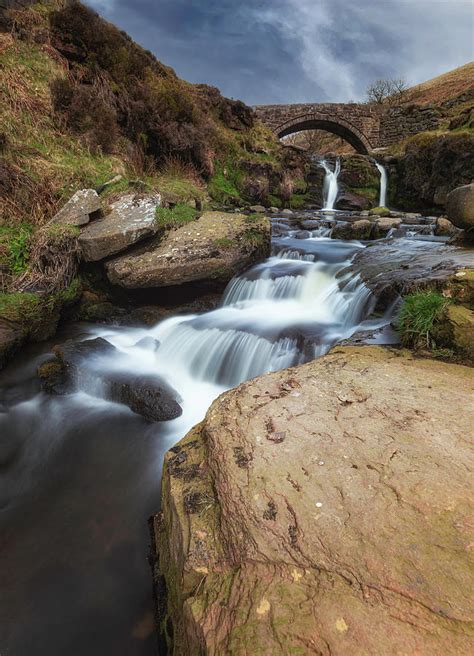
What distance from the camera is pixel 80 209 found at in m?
6.46

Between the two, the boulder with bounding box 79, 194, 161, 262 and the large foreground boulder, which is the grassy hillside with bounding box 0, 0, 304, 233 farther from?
the large foreground boulder

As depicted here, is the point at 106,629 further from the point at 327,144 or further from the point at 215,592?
the point at 327,144

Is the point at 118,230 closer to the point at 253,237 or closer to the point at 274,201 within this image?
the point at 253,237

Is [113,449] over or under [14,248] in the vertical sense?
under

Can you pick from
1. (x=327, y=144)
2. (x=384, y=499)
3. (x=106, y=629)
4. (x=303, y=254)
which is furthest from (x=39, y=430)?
(x=327, y=144)

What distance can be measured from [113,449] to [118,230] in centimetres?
385

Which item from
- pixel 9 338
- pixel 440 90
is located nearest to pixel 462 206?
pixel 9 338

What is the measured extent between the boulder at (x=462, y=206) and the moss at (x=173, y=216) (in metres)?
4.62

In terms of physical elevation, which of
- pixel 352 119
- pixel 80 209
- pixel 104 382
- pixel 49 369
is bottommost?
pixel 104 382

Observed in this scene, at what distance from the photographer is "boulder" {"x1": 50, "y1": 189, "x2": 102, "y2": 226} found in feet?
20.7

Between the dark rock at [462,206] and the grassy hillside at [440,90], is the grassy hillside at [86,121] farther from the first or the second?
the grassy hillside at [440,90]

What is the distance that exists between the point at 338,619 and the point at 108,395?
152 inches

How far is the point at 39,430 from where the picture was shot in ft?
13.6

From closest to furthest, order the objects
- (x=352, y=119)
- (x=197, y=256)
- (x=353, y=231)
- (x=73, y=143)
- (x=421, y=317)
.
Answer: (x=421, y=317)
(x=197, y=256)
(x=73, y=143)
(x=353, y=231)
(x=352, y=119)
